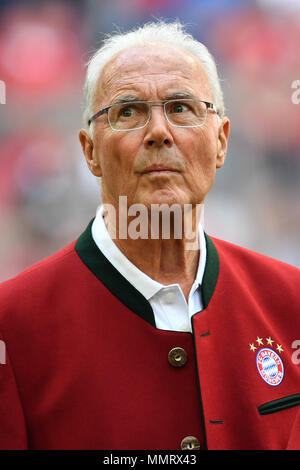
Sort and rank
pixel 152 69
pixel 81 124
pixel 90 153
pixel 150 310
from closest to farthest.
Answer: pixel 150 310 → pixel 152 69 → pixel 90 153 → pixel 81 124

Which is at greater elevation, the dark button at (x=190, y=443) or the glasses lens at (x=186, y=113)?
the glasses lens at (x=186, y=113)

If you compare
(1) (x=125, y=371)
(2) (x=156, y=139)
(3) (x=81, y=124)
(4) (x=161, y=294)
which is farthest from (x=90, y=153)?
(3) (x=81, y=124)

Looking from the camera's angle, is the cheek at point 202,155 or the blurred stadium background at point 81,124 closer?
the cheek at point 202,155

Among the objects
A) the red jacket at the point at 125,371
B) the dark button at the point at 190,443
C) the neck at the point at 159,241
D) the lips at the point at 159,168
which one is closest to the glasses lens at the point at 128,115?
the lips at the point at 159,168

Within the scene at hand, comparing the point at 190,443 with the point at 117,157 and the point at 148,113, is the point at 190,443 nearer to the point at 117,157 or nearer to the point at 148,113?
the point at 117,157

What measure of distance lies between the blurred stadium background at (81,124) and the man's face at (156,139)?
2.49m

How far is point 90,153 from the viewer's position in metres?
2.07

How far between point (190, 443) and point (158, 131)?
889mm

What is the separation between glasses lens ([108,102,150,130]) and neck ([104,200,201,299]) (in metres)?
0.26

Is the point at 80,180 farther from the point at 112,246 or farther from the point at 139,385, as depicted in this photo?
the point at 139,385

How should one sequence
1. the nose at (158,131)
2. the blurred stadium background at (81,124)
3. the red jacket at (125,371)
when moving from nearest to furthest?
1. the red jacket at (125,371)
2. the nose at (158,131)
3. the blurred stadium background at (81,124)

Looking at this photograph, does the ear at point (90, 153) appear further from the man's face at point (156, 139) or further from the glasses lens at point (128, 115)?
the glasses lens at point (128, 115)

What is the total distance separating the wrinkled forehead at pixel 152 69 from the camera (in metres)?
1.83

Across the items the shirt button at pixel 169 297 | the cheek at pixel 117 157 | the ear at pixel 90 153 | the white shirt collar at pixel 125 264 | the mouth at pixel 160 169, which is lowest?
the shirt button at pixel 169 297
